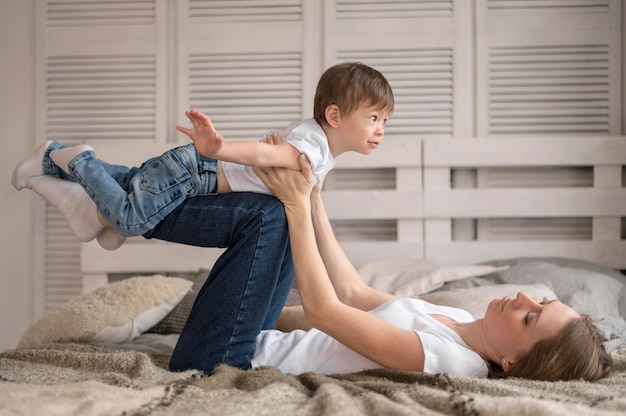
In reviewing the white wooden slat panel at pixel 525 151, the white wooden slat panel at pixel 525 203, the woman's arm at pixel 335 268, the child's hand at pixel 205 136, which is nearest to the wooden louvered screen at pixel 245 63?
the white wooden slat panel at pixel 525 151

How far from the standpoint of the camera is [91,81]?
3.33 m

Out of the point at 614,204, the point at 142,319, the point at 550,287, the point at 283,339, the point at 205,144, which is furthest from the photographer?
the point at 614,204

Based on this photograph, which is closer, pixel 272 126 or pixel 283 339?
pixel 283 339

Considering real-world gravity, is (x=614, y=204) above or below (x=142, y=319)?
above

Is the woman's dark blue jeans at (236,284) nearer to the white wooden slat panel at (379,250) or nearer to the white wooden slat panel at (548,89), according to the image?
the white wooden slat panel at (379,250)

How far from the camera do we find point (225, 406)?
1128mm

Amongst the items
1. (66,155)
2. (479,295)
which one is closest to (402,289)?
(479,295)

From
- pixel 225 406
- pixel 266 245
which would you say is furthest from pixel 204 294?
pixel 225 406

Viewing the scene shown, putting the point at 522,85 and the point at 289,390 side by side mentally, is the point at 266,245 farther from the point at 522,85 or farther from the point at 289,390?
the point at 522,85

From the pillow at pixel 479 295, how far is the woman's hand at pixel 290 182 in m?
0.79

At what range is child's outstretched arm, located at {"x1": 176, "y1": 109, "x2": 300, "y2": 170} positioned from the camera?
143 cm

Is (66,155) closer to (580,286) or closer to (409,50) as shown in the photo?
(580,286)

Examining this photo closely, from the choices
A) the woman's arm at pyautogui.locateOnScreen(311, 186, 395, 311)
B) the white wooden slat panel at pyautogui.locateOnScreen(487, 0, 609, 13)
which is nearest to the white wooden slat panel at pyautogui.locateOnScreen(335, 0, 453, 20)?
the white wooden slat panel at pyautogui.locateOnScreen(487, 0, 609, 13)

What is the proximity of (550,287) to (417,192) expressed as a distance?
805 millimetres
